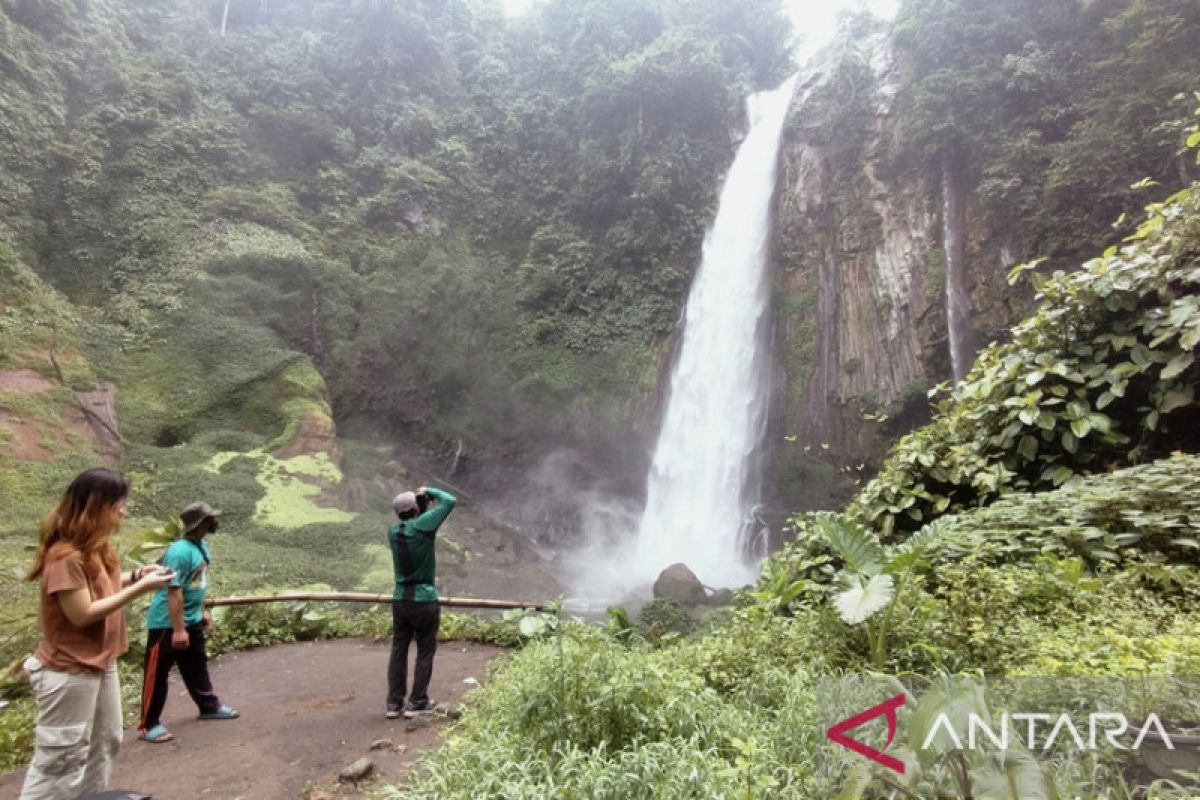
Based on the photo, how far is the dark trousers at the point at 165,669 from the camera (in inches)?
167

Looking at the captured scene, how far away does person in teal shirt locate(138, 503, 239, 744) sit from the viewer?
4145 mm

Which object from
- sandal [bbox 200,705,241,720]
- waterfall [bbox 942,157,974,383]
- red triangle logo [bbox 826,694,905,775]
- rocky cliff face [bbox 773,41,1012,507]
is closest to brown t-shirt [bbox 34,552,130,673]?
sandal [bbox 200,705,241,720]

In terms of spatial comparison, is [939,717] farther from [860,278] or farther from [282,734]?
[860,278]

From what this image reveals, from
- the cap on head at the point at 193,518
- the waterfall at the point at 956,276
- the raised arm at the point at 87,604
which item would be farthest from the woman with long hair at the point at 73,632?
the waterfall at the point at 956,276

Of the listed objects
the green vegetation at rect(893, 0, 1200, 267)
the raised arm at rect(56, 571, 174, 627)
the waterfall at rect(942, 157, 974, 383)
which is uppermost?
the green vegetation at rect(893, 0, 1200, 267)

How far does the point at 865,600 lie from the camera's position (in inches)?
118

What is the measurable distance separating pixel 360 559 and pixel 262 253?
10.5 meters

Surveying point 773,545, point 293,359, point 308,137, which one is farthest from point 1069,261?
point 308,137

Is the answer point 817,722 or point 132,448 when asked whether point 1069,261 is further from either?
point 132,448

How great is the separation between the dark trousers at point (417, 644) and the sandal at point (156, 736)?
1.48 m

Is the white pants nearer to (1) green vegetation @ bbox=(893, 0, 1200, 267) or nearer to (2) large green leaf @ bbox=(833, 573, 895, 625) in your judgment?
(2) large green leaf @ bbox=(833, 573, 895, 625)

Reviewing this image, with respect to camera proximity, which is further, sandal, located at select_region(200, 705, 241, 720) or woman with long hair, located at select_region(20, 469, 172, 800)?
sandal, located at select_region(200, 705, 241, 720)

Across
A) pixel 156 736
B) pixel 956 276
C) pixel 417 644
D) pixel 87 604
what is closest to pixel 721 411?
pixel 956 276

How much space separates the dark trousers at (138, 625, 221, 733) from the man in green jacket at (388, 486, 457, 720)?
4.44 feet
